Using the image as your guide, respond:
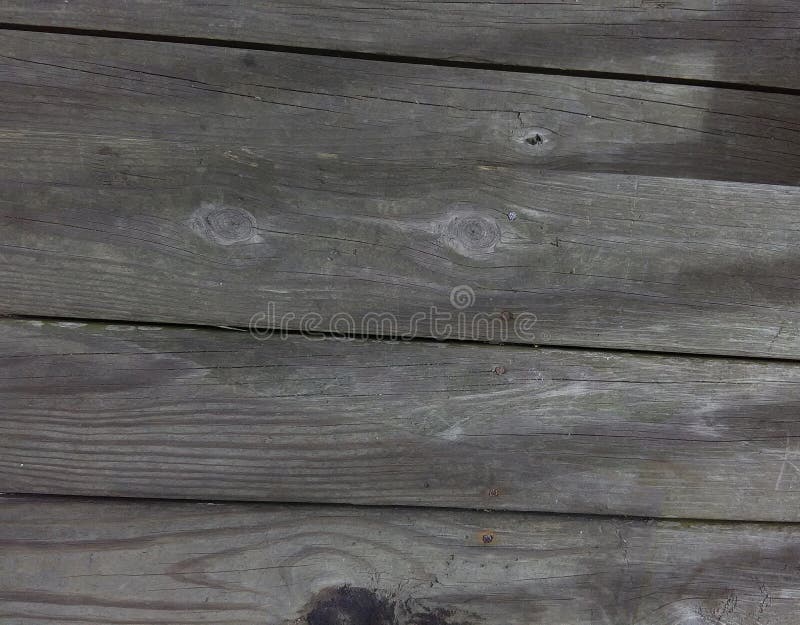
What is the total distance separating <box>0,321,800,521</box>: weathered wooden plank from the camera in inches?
45.4

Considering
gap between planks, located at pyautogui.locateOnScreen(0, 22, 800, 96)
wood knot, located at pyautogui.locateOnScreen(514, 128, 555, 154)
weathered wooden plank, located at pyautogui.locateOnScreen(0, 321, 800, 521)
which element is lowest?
weathered wooden plank, located at pyautogui.locateOnScreen(0, 321, 800, 521)

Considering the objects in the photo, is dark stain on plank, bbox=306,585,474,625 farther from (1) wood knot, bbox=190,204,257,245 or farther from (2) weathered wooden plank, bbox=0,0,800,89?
(2) weathered wooden plank, bbox=0,0,800,89

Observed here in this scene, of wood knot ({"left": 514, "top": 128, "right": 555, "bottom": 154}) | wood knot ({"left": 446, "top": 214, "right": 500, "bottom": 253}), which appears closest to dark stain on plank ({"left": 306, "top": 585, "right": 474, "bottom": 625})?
wood knot ({"left": 446, "top": 214, "right": 500, "bottom": 253})

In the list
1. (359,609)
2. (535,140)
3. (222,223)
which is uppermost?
(535,140)

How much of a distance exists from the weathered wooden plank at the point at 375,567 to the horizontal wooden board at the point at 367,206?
0.44m

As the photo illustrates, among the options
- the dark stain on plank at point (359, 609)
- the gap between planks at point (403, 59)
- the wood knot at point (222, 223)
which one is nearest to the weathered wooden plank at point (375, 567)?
the dark stain on plank at point (359, 609)

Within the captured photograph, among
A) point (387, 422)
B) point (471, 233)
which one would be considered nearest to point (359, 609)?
point (387, 422)

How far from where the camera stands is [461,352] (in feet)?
3.87

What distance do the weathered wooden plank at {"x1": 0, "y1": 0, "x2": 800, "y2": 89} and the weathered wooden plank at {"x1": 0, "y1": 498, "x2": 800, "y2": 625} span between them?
3.43 feet

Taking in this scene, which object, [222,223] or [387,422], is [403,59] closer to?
[222,223]

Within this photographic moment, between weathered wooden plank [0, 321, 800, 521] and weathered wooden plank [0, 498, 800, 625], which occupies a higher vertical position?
weathered wooden plank [0, 321, 800, 521]

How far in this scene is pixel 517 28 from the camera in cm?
118

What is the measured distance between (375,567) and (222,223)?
835mm

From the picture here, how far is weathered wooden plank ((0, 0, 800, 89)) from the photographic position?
115cm
